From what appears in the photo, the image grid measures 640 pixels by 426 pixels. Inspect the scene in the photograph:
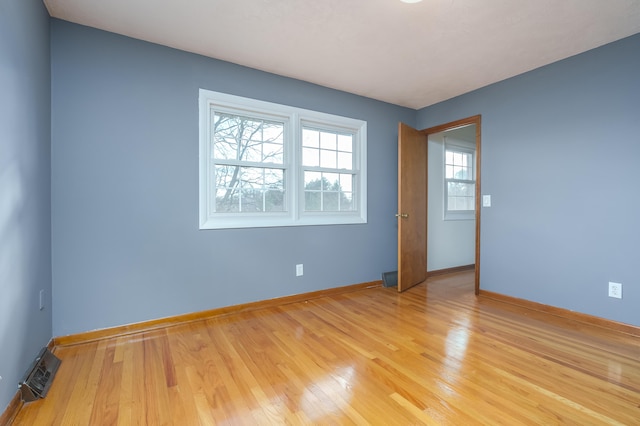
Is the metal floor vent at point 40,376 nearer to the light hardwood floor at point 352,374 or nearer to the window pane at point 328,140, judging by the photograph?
the light hardwood floor at point 352,374

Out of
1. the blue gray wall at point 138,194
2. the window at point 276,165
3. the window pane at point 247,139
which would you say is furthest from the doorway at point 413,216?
the window pane at point 247,139

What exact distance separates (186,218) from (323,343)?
160 centimetres

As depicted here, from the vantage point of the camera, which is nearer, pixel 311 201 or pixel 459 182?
pixel 311 201

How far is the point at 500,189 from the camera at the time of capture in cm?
320

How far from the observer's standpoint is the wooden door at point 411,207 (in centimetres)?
349

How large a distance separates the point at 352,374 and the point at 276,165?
207 cm

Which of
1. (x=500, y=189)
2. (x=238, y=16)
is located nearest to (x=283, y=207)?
(x=238, y=16)

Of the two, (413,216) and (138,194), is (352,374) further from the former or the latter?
(413,216)

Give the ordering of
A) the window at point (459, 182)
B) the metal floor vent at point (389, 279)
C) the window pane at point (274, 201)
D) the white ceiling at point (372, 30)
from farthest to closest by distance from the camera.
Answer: the window at point (459, 182), the metal floor vent at point (389, 279), the window pane at point (274, 201), the white ceiling at point (372, 30)

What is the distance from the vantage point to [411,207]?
370 centimetres

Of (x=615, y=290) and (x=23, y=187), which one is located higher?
(x=23, y=187)

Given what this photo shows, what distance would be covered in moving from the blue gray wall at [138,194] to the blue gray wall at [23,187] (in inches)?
4.5

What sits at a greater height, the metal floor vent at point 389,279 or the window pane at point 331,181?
the window pane at point 331,181

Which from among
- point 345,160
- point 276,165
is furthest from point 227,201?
point 345,160
